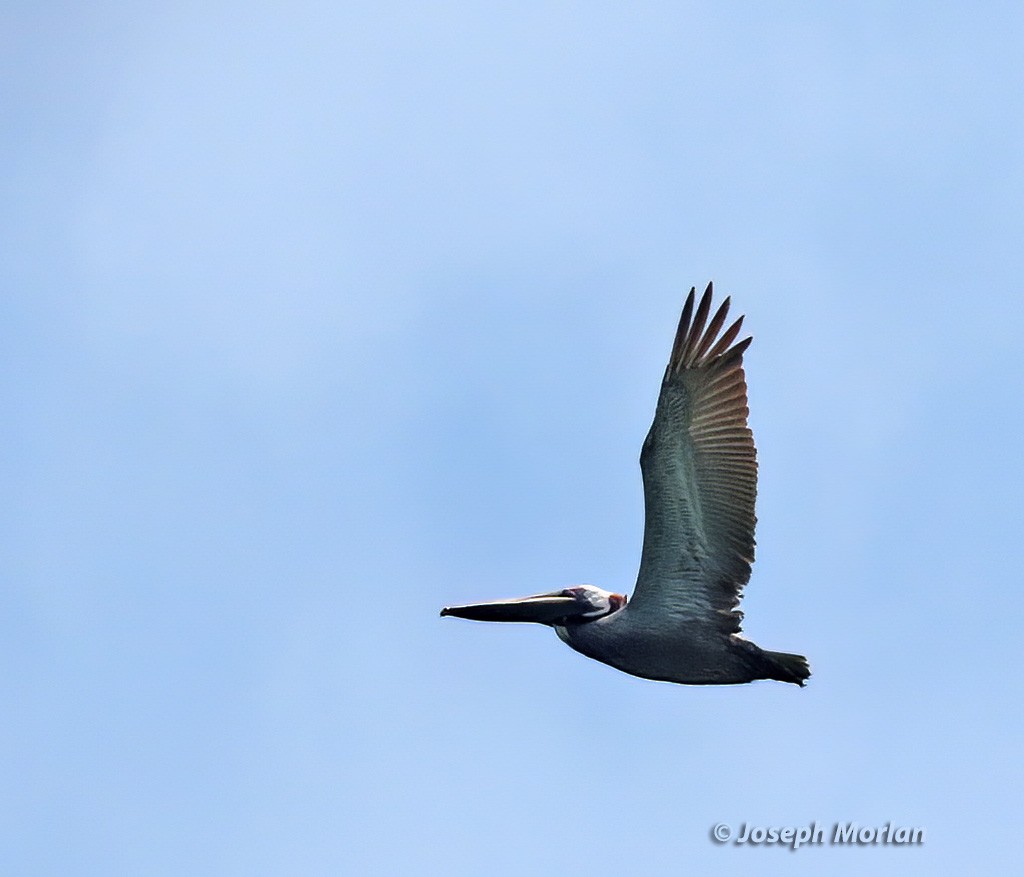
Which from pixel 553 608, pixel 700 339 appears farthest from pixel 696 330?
pixel 553 608

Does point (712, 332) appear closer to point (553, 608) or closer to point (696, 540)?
point (696, 540)

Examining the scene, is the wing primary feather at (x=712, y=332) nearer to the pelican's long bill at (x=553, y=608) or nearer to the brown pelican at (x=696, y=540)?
the brown pelican at (x=696, y=540)

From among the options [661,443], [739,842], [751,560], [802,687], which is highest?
[661,443]

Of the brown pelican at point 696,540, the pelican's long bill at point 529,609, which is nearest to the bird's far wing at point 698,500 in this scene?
the brown pelican at point 696,540

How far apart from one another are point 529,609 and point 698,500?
2328 mm

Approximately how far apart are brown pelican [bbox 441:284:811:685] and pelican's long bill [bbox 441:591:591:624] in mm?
393

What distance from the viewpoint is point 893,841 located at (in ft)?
61.9

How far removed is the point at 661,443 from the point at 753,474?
96 centimetres

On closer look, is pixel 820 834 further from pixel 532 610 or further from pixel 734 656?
pixel 532 610

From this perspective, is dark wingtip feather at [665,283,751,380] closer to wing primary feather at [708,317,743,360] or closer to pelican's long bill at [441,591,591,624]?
wing primary feather at [708,317,743,360]

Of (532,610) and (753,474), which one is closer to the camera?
(753,474)

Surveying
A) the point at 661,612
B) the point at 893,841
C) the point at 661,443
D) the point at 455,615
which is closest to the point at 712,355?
the point at 661,443

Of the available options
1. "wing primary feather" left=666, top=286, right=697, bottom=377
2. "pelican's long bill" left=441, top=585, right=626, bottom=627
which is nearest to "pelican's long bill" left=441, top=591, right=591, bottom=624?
"pelican's long bill" left=441, top=585, right=626, bottom=627

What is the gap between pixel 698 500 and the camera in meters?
18.3
